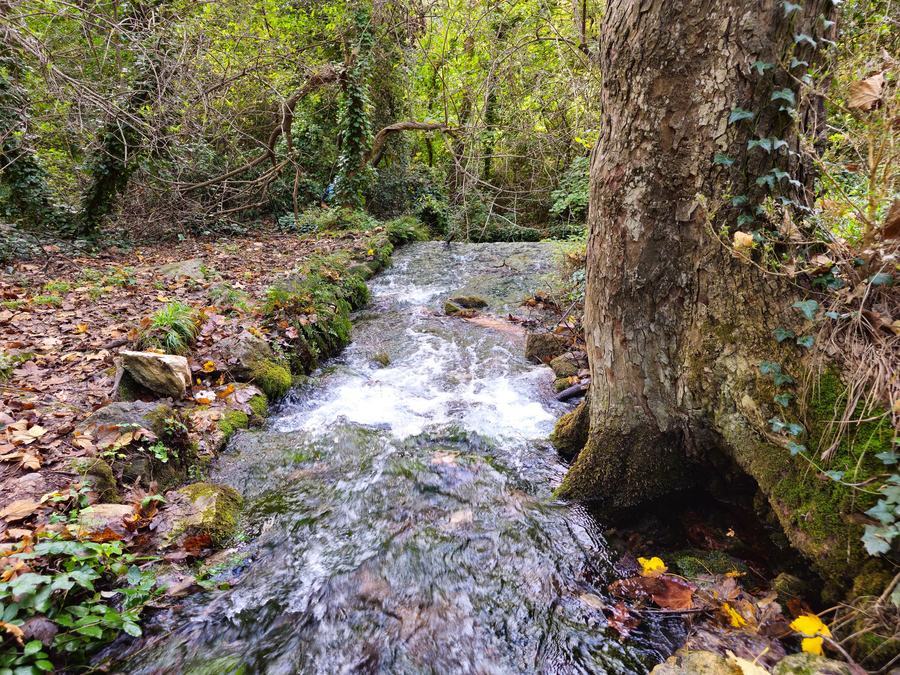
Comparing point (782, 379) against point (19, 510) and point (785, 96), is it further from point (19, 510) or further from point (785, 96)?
point (19, 510)

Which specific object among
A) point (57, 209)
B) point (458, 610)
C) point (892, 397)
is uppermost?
point (57, 209)

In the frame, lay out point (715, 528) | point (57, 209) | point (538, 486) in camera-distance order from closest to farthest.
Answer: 1. point (715, 528)
2. point (538, 486)
3. point (57, 209)

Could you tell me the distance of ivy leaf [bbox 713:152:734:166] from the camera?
2099 millimetres

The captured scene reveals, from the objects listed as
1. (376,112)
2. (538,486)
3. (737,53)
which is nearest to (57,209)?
(376,112)

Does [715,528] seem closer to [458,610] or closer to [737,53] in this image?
[458,610]

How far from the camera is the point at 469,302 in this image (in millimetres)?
7969

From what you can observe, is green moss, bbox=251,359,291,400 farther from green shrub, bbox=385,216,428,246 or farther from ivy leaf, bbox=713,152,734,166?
green shrub, bbox=385,216,428,246

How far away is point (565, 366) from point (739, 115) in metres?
3.27

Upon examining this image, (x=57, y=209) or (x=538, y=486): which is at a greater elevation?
(x=57, y=209)

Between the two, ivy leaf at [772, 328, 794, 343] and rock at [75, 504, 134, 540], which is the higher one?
ivy leaf at [772, 328, 794, 343]

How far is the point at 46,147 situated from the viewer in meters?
10.5

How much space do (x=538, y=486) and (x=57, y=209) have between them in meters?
11.0

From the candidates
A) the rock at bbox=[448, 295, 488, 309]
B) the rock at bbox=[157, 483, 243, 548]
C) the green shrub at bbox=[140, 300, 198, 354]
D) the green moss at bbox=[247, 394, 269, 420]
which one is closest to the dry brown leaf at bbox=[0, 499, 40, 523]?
the rock at bbox=[157, 483, 243, 548]

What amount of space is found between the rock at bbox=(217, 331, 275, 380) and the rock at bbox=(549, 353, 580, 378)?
3.26 meters
